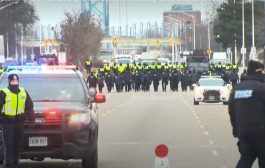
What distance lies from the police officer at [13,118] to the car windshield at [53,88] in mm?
1386

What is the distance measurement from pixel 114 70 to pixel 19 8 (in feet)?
145

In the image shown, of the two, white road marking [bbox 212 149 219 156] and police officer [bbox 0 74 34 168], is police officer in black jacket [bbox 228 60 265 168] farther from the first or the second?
white road marking [bbox 212 149 219 156]

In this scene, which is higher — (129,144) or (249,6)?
(249,6)

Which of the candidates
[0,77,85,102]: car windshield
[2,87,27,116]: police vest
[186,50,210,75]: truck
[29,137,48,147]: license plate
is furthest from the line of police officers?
[2,87,27,116]: police vest

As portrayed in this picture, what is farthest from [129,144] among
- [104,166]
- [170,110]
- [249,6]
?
[249,6]

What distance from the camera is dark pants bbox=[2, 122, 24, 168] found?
41.6 feet

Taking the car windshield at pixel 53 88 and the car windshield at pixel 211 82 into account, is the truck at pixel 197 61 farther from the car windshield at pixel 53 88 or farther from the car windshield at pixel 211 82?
the car windshield at pixel 53 88

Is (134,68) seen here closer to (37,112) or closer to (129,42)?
(37,112)

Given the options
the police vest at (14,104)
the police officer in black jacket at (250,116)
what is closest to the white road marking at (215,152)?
the police vest at (14,104)

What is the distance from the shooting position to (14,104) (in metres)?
12.8

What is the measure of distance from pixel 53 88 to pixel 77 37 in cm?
6207

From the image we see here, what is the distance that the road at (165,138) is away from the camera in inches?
618

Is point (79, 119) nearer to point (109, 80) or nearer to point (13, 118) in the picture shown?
→ point (13, 118)

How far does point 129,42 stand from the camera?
6521 inches
